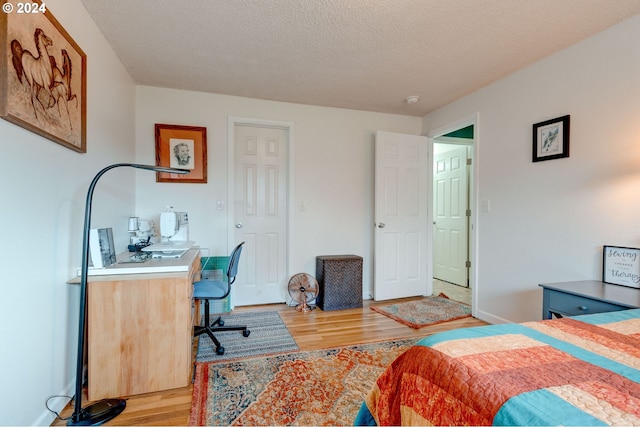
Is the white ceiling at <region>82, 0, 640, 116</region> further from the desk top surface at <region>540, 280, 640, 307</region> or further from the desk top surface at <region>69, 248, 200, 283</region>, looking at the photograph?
the desk top surface at <region>540, 280, 640, 307</region>

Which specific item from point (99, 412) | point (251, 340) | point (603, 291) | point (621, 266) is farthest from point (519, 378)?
point (251, 340)

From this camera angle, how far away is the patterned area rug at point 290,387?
5.14 ft

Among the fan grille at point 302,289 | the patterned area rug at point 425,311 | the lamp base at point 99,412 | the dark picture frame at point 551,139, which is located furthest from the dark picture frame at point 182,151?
the dark picture frame at point 551,139

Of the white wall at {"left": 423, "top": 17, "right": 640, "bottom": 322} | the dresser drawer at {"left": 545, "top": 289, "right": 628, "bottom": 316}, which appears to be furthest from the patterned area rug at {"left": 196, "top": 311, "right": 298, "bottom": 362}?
the white wall at {"left": 423, "top": 17, "right": 640, "bottom": 322}

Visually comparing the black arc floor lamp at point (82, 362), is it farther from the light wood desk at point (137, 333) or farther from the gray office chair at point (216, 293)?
the gray office chair at point (216, 293)

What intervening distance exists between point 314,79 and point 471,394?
276 cm

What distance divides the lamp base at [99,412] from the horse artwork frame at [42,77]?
1.40 meters

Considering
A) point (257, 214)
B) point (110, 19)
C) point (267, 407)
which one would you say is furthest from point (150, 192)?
point (267, 407)

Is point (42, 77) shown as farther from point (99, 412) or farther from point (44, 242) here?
point (99, 412)

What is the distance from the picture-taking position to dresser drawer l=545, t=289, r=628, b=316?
1647 mm

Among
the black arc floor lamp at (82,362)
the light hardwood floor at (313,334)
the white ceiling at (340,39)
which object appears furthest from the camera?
the white ceiling at (340,39)

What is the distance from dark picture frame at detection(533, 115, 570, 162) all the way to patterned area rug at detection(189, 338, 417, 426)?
1.93 metres

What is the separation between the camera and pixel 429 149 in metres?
3.85

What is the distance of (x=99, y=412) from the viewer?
5.13ft
